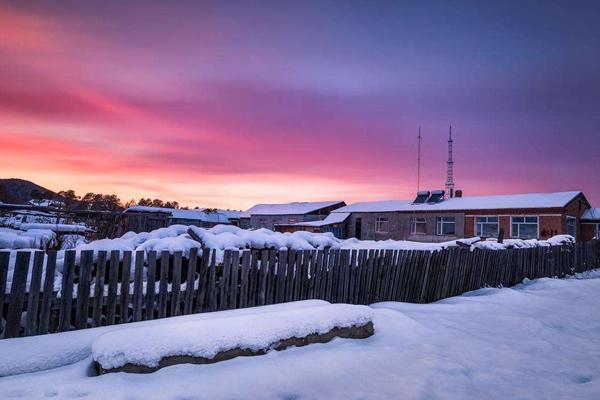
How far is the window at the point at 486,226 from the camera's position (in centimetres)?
2886

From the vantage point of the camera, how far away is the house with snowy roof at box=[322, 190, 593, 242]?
2672cm

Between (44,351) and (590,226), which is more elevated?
(590,226)

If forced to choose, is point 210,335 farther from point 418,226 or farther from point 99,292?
point 418,226

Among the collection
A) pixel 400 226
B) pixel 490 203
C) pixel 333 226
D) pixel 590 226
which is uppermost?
pixel 490 203

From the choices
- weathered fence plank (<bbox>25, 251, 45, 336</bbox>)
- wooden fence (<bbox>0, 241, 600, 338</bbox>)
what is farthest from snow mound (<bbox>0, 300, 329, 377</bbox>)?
wooden fence (<bbox>0, 241, 600, 338</bbox>)

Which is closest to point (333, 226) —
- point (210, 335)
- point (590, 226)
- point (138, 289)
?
point (590, 226)

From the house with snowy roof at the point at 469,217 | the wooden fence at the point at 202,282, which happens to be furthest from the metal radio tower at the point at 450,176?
the wooden fence at the point at 202,282

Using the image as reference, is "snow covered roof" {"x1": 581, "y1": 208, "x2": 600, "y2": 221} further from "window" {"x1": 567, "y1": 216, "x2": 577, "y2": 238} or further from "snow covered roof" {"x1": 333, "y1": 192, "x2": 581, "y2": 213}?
"snow covered roof" {"x1": 333, "y1": 192, "x2": 581, "y2": 213}

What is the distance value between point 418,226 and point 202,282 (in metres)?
30.9

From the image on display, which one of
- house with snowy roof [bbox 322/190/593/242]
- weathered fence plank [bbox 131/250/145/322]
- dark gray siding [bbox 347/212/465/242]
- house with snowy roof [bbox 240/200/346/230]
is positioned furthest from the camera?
house with snowy roof [bbox 240/200/346/230]

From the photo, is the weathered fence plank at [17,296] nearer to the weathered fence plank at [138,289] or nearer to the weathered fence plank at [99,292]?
the weathered fence plank at [99,292]

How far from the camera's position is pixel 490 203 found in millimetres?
29891

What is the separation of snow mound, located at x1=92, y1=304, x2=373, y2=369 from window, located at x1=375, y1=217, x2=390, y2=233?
32174 mm

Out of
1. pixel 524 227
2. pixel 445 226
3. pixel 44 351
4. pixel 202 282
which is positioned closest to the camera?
pixel 44 351
